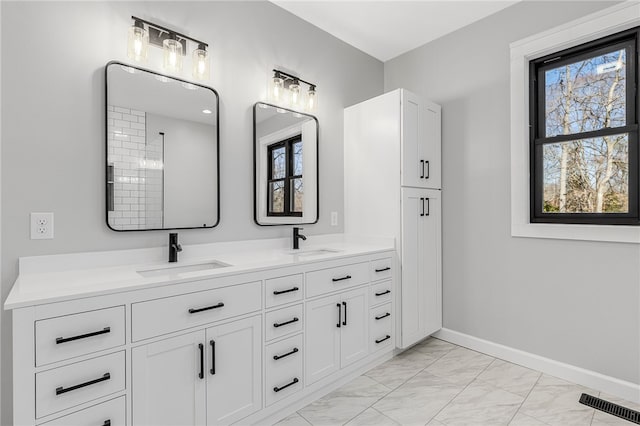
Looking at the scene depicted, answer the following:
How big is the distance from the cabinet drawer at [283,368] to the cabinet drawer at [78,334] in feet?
2.49

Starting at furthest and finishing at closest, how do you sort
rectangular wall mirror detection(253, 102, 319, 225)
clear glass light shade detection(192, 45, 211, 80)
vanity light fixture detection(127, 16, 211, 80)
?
1. rectangular wall mirror detection(253, 102, 319, 225)
2. clear glass light shade detection(192, 45, 211, 80)
3. vanity light fixture detection(127, 16, 211, 80)

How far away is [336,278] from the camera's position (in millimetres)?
2137

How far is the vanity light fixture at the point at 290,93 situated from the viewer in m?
2.50

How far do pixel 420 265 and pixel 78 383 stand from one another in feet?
7.66

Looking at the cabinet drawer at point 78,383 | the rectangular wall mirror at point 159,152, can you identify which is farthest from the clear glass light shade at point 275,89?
the cabinet drawer at point 78,383

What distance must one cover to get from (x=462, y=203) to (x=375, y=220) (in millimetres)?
803

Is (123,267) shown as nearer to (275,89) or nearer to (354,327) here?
(354,327)

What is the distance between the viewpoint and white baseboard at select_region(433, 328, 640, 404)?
2067mm

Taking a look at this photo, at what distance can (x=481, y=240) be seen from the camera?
2.76 m

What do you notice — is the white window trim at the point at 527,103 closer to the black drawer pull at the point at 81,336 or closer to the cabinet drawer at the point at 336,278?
the cabinet drawer at the point at 336,278

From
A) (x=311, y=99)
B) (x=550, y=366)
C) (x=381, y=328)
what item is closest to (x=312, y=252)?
(x=381, y=328)

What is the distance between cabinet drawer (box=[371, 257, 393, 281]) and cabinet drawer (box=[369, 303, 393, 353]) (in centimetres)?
23

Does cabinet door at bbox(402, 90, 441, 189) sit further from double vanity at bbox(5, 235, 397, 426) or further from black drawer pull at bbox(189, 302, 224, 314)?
black drawer pull at bbox(189, 302, 224, 314)

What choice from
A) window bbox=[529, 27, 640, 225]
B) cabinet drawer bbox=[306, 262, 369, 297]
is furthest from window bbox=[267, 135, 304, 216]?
window bbox=[529, 27, 640, 225]
